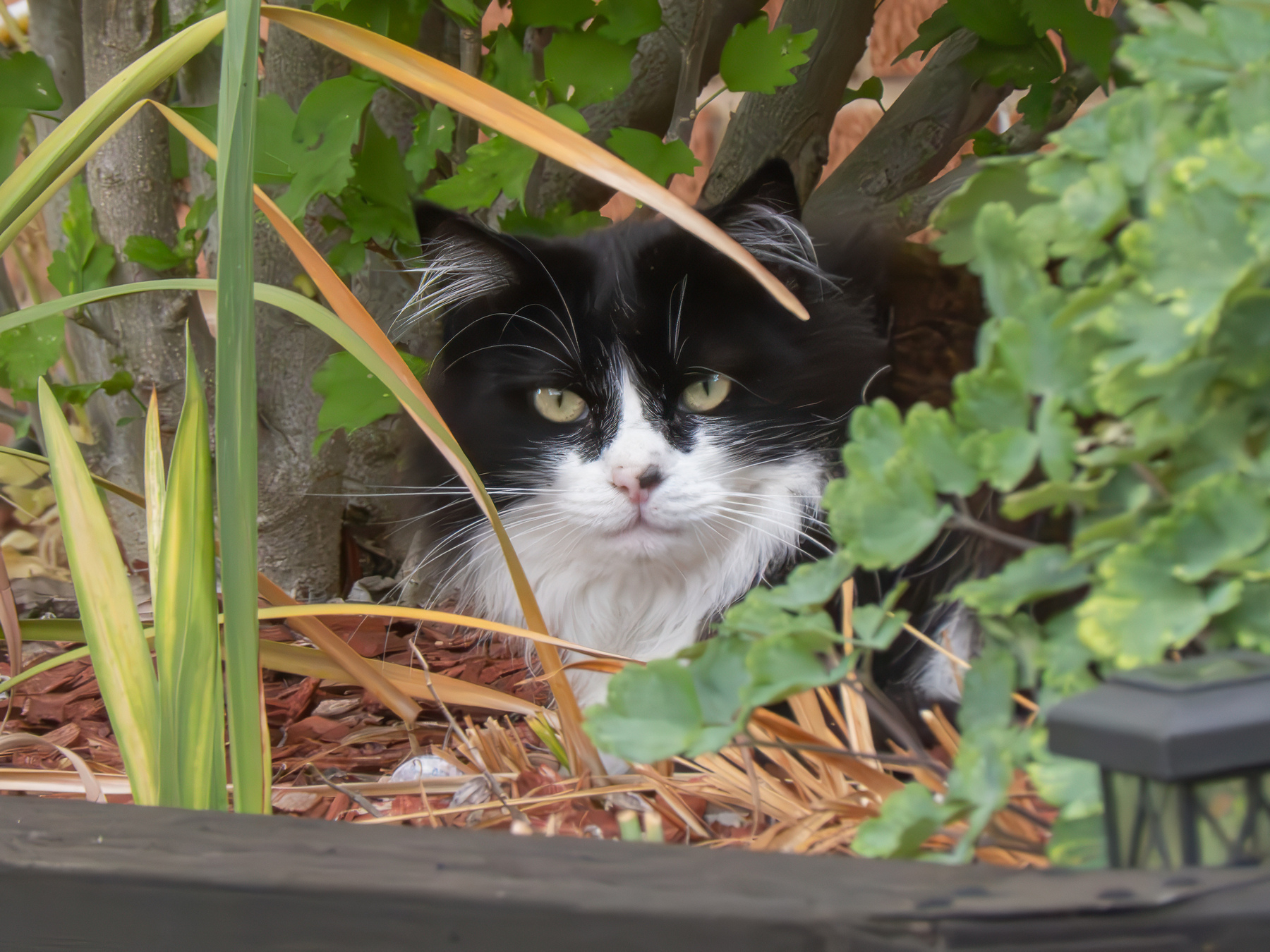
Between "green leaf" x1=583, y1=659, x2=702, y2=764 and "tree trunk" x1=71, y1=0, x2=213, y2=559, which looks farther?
"tree trunk" x1=71, y1=0, x2=213, y2=559

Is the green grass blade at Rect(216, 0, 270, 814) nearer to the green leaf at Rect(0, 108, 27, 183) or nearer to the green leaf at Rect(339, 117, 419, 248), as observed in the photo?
the green leaf at Rect(339, 117, 419, 248)

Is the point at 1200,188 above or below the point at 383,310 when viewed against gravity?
below

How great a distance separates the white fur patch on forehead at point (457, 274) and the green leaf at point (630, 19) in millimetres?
304

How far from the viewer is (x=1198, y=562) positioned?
44cm

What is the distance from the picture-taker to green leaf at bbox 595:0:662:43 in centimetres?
121

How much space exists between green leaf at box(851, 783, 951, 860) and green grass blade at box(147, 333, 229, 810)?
0.46m

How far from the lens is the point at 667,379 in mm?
1183

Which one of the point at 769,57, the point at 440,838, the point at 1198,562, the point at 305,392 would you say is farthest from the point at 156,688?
the point at 305,392

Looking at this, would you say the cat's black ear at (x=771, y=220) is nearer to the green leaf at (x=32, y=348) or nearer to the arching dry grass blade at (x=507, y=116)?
the arching dry grass blade at (x=507, y=116)

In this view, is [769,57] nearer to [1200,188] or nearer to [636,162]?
[636,162]

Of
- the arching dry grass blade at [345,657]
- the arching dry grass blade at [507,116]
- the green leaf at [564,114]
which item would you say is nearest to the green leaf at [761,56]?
the green leaf at [564,114]

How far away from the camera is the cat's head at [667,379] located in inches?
44.9

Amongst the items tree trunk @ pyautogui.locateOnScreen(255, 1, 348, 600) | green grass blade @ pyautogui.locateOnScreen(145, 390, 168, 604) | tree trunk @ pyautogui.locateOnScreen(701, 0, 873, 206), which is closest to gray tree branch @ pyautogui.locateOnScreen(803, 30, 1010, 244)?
tree trunk @ pyautogui.locateOnScreen(701, 0, 873, 206)

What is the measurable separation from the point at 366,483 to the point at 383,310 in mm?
350
